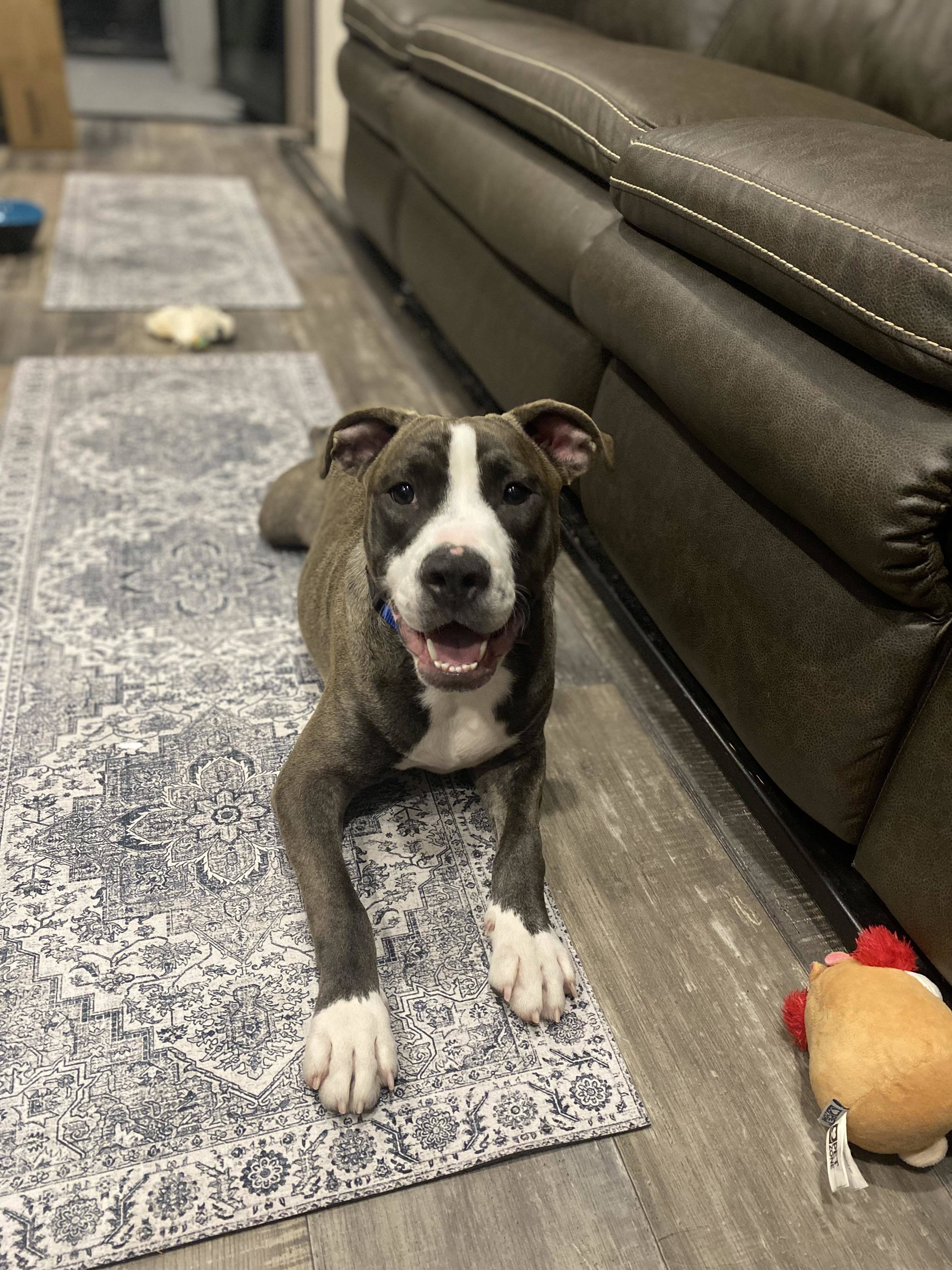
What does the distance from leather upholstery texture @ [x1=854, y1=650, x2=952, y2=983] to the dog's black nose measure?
67 centimetres

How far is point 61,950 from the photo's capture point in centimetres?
149

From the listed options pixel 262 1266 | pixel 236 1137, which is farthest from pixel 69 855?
pixel 262 1266

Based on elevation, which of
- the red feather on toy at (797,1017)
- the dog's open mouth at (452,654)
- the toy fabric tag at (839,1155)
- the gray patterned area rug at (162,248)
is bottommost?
the gray patterned area rug at (162,248)

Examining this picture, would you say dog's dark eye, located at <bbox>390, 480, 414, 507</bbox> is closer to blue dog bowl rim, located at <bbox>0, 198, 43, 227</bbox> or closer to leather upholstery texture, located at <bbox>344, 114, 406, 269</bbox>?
leather upholstery texture, located at <bbox>344, 114, 406, 269</bbox>

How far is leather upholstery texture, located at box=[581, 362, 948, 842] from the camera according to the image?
146cm

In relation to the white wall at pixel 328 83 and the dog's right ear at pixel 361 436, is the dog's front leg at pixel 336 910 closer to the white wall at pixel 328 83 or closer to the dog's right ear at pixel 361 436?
the dog's right ear at pixel 361 436

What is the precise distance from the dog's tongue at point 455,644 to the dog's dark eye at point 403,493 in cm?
20

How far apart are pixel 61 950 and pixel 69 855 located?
201 millimetres

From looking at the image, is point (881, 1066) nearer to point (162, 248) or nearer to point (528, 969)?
point (528, 969)

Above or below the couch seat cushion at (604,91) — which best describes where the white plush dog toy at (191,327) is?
below

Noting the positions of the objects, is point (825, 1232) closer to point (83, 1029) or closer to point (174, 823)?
point (83, 1029)

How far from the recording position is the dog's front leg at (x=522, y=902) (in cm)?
146

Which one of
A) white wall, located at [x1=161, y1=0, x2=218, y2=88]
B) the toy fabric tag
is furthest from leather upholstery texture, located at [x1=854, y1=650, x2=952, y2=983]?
white wall, located at [x1=161, y1=0, x2=218, y2=88]

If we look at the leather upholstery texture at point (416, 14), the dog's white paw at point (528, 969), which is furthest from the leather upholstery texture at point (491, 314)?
the dog's white paw at point (528, 969)
